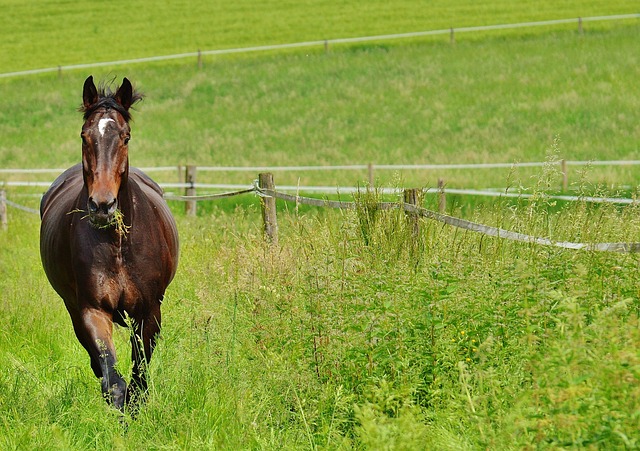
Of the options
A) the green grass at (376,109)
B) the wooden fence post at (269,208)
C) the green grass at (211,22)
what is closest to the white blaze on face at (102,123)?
the wooden fence post at (269,208)

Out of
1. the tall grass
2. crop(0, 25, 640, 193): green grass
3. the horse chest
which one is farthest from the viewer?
crop(0, 25, 640, 193): green grass

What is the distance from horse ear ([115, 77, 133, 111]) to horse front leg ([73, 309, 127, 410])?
1.40 metres

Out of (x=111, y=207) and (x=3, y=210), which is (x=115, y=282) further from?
(x=3, y=210)

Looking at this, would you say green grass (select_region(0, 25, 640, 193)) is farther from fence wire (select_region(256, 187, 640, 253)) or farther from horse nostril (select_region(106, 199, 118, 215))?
horse nostril (select_region(106, 199, 118, 215))

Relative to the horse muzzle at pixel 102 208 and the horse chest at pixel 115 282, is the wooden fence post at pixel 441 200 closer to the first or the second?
the horse chest at pixel 115 282

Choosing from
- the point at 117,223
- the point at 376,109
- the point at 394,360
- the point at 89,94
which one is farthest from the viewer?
the point at 376,109

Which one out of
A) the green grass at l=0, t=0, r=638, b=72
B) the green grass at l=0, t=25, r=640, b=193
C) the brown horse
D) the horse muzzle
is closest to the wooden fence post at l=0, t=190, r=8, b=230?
the green grass at l=0, t=25, r=640, b=193

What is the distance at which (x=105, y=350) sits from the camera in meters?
6.14

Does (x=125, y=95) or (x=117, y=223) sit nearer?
(x=117, y=223)

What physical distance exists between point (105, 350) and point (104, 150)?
48.7 inches

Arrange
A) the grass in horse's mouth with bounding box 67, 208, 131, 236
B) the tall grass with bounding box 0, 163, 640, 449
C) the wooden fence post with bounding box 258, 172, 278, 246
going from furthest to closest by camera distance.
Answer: the wooden fence post with bounding box 258, 172, 278, 246
the grass in horse's mouth with bounding box 67, 208, 131, 236
the tall grass with bounding box 0, 163, 640, 449

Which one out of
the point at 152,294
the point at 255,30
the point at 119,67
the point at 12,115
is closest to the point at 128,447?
the point at 152,294

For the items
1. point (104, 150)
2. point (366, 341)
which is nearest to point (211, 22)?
point (104, 150)

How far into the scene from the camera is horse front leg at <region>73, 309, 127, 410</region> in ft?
19.7
